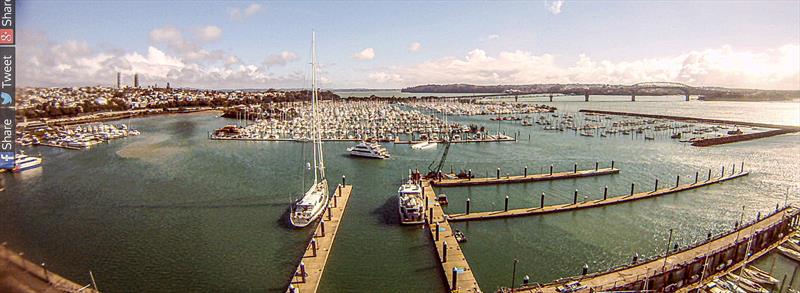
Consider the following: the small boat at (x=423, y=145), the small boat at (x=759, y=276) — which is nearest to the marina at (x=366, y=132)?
the small boat at (x=423, y=145)

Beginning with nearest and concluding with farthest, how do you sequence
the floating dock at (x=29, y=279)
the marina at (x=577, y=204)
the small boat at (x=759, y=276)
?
1. the floating dock at (x=29, y=279)
2. the small boat at (x=759, y=276)
3. the marina at (x=577, y=204)

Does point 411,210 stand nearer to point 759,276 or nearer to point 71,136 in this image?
point 759,276

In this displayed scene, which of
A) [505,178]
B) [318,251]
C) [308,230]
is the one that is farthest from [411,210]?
[505,178]

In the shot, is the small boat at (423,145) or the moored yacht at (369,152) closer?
the moored yacht at (369,152)

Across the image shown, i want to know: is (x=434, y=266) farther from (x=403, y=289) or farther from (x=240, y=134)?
(x=240, y=134)

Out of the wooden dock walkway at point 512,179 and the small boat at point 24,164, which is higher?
the wooden dock walkway at point 512,179

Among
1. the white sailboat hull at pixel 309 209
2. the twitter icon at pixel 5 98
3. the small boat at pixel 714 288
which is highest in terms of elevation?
the twitter icon at pixel 5 98

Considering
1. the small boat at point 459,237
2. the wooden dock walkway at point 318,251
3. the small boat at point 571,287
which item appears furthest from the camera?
the small boat at point 459,237

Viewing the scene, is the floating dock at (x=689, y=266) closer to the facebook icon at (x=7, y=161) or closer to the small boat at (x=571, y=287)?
the small boat at (x=571, y=287)

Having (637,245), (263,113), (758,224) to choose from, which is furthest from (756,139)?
(263,113)
